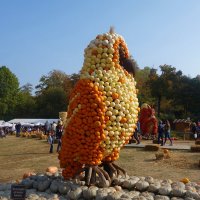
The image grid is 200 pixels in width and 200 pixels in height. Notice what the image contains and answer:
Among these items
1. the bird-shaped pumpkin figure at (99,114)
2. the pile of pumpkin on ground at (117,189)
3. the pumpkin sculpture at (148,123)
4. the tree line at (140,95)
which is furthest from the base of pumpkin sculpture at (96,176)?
the tree line at (140,95)

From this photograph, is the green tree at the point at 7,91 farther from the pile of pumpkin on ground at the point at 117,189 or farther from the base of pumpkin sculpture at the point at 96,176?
the base of pumpkin sculpture at the point at 96,176

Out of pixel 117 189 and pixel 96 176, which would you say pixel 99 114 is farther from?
pixel 117 189

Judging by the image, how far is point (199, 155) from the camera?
740 inches

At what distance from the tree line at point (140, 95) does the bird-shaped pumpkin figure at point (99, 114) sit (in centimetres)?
3574

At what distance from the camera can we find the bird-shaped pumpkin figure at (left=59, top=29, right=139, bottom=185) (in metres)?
9.41

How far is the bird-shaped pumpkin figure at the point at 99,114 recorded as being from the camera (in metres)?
9.41

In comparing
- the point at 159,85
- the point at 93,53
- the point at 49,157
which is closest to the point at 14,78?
the point at 159,85

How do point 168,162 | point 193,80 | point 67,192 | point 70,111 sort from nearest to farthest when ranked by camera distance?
point 67,192, point 70,111, point 168,162, point 193,80

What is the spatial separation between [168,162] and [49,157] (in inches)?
246

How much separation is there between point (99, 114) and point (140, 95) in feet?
128

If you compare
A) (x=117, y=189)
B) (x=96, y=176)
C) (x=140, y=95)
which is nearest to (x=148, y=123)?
(x=140, y=95)

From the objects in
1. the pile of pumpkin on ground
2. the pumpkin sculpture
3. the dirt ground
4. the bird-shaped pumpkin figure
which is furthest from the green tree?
the bird-shaped pumpkin figure

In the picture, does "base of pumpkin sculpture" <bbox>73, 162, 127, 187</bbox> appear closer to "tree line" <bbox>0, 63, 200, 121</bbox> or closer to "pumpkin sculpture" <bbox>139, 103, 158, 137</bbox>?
"pumpkin sculpture" <bbox>139, 103, 158, 137</bbox>

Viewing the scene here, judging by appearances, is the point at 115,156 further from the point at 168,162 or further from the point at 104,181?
the point at 168,162
